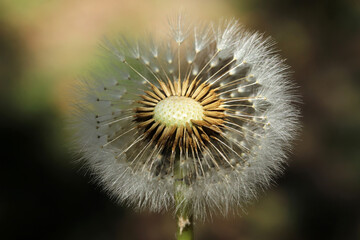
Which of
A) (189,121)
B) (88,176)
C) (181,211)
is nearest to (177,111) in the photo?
(189,121)

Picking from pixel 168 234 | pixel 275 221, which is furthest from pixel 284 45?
pixel 168 234

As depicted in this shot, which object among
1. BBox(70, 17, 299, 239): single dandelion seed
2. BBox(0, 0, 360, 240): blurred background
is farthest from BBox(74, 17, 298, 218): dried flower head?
BBox(0, 0, 360, 240): blurred background

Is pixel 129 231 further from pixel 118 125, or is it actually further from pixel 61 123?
pixel 118 125

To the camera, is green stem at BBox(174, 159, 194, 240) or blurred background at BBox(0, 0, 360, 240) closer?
green stem at BBox(174, 159, 194, 240)

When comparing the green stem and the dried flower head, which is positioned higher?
the dried flower head

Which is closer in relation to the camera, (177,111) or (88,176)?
(177,111)

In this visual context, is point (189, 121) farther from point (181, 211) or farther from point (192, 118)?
point (181, 211)

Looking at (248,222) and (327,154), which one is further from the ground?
(327,154)

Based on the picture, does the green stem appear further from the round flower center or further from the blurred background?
the blurred background
